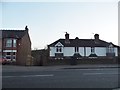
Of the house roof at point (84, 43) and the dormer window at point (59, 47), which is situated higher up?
the house roof at point (84, 43)

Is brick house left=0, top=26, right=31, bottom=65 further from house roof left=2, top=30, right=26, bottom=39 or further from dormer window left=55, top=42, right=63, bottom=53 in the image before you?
dormer window left=55, top=42, right=63, bottom=53

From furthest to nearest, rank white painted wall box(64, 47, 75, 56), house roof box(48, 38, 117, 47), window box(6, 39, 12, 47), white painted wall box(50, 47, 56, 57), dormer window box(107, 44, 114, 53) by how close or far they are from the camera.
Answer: dormer window box(107, 44, 114, 53) < house roof box(48, 38, 117, 47) < white painted wall box(50, 47, 56, 57) < white painted wall box(64, 47, 75, 56) < window box(6, 39, 12, 47)

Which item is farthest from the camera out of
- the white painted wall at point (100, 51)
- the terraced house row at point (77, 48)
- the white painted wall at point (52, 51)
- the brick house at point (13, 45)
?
the white painted wall at point (100, 51)

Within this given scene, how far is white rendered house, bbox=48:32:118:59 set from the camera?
2426 inches

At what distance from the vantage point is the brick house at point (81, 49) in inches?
2426

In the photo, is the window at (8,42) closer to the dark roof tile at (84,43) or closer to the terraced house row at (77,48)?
the terraced house row at (77,48)

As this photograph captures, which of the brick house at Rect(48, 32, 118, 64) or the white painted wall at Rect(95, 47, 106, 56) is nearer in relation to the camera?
the brick house at Rect(48, 32, 118, 64)

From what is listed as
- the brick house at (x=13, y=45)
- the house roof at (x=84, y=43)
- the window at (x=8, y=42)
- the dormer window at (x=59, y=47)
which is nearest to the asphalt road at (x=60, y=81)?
the brick house at (x=13, y=45)

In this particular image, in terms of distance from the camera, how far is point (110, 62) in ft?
152

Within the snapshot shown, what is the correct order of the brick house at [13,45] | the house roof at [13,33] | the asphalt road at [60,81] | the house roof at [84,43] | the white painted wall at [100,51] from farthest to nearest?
the white painted wall at [100,51]
the house roof at [84,43]
the house roof at [13,33]
the brick house at [13,45]
the asphalt road at [60,81]

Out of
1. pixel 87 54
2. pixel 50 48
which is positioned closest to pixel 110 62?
pixel 87 54

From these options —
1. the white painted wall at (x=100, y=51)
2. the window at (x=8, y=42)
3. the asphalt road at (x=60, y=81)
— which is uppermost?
the window at (x=8, y=42)

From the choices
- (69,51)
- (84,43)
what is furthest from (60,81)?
(84,43)

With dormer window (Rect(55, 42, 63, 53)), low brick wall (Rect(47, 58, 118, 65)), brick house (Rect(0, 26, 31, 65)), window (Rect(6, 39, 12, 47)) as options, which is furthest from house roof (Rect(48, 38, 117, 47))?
low brick wall (Rect(47, 58, 118, 65))
